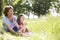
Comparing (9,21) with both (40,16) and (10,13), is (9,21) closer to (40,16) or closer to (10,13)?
(10,13)

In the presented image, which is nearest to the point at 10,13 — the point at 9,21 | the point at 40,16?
the point at 9,21

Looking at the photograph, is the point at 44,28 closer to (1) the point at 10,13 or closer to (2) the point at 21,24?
(2) the point at 21,24

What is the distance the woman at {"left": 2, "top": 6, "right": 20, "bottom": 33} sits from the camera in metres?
2.21

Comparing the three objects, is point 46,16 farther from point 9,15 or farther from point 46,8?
point 9,15

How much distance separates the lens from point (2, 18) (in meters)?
2.21

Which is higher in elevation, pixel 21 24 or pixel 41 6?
pixel 41 6

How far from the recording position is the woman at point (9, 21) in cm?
221

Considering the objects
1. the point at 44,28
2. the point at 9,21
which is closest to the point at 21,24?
the point at 9,21

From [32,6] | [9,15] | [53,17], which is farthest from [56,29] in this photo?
[9,15]

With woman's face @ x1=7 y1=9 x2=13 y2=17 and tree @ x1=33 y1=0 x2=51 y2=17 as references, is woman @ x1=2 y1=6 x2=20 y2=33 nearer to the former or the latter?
woman's face @ x1=7 y1=9 x2=13 y2=17

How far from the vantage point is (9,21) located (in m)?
2.23

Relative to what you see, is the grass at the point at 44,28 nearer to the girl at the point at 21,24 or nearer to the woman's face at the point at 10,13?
the girl at the point at 21,24

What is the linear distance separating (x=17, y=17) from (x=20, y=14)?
44 millimetres

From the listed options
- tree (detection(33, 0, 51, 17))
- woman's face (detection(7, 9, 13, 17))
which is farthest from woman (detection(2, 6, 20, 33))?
tree (detection(33, 0, 51, 17))
